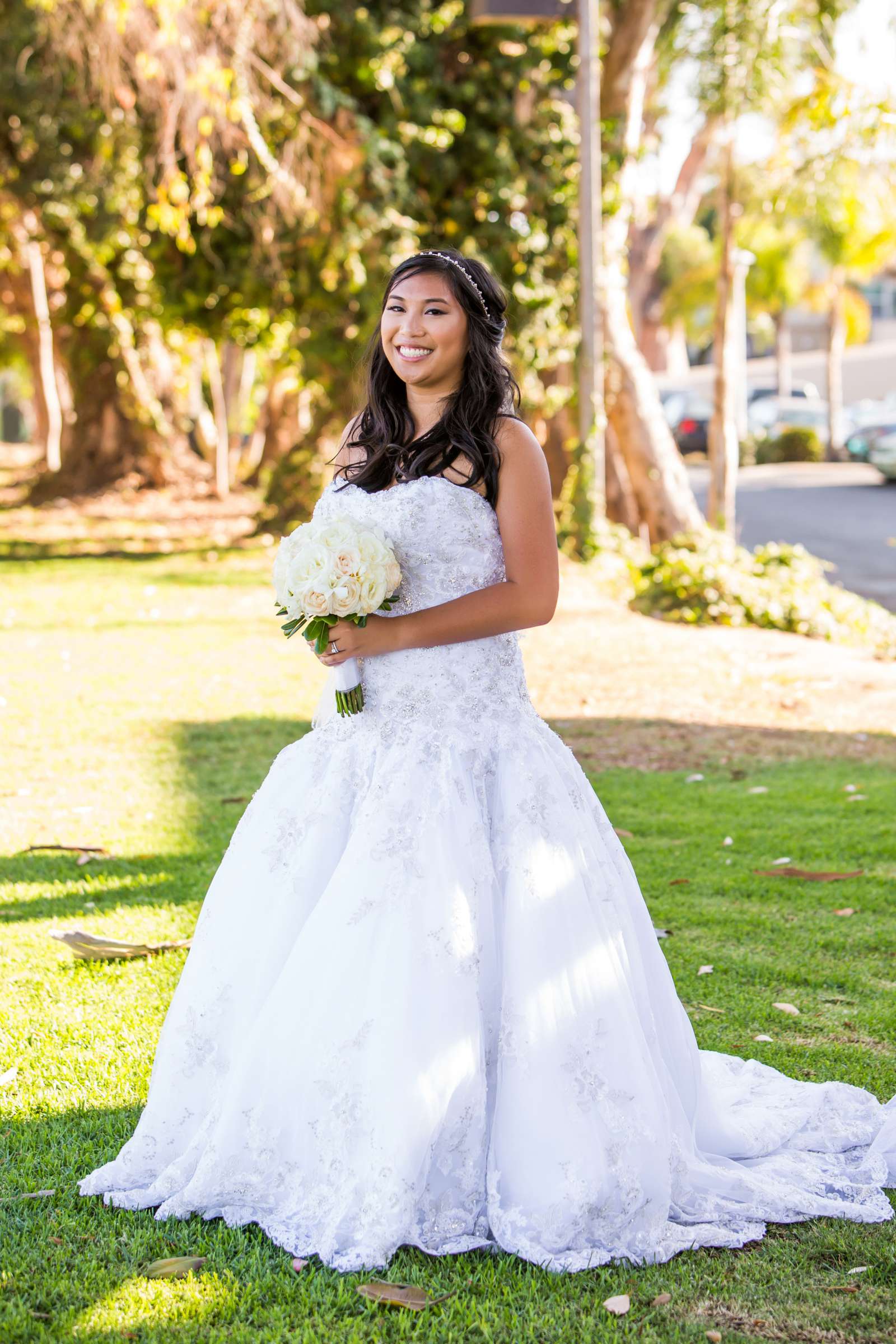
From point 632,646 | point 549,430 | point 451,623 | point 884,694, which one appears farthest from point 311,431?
point 451,623

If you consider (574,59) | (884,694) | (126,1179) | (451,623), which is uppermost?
(574,59)

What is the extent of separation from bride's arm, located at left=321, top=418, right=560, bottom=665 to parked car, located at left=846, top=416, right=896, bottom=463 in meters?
27.9

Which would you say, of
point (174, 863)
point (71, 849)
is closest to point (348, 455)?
point (174, 863)

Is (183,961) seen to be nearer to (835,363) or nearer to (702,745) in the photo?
(702,745)

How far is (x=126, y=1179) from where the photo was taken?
10.3ft

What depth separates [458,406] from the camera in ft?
10.8

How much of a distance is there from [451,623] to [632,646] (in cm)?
728

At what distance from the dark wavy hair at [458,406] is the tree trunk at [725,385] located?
513 inches

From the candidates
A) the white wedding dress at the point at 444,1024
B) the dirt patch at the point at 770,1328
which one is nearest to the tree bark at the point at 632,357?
the white wedding dress at the point at 444,1024

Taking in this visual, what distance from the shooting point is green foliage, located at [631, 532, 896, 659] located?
11.4 m

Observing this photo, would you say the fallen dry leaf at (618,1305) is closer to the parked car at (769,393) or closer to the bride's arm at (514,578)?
the bride's arm at (514,578)

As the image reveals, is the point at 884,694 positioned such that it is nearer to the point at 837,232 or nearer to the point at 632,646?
the point at 632,646

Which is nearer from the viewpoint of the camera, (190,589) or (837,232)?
(190,589)

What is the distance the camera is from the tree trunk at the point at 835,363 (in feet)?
116
